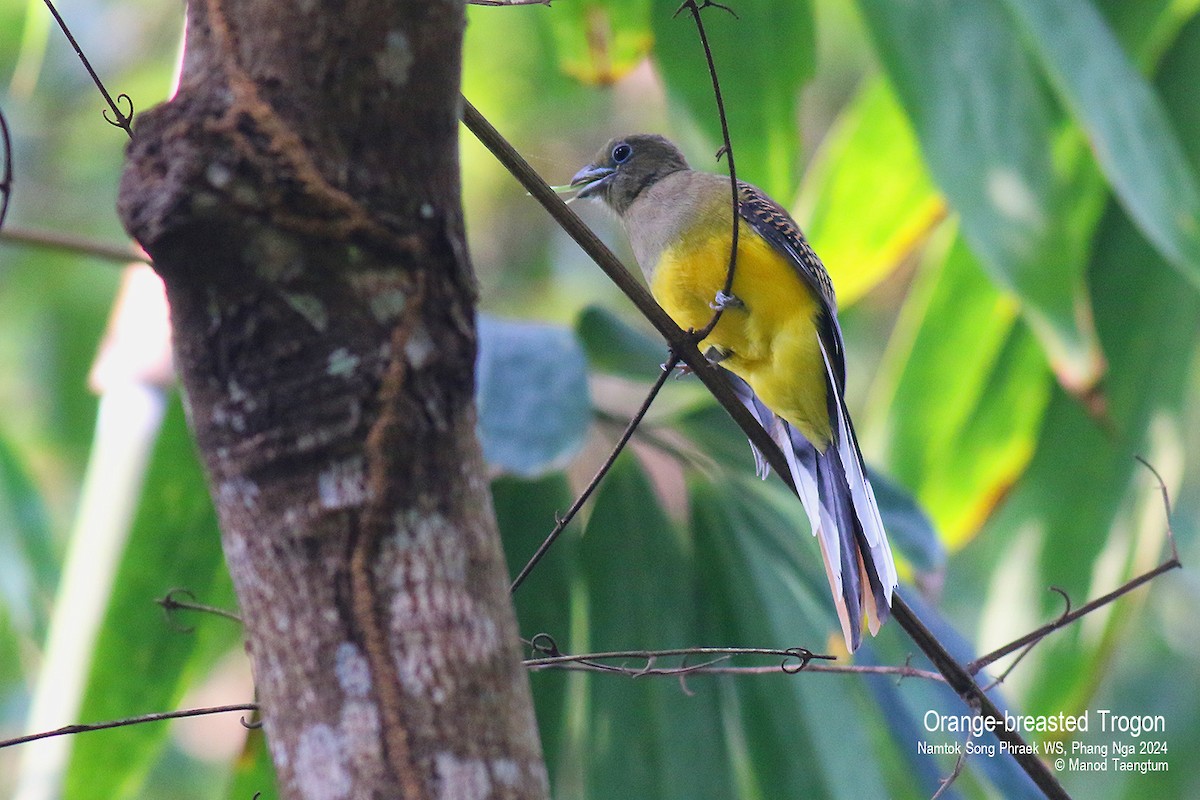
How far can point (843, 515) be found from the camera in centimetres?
254

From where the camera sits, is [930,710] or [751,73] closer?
[930,710]

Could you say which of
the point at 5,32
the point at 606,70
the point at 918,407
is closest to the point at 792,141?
the point at 606,70

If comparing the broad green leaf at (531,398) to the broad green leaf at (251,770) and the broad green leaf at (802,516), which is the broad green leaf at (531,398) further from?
the broad green leaf at (251,770)

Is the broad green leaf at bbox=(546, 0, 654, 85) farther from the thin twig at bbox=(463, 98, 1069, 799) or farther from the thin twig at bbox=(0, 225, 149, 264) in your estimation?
the thin twig at bbox=(463, 98, 1069, 799)

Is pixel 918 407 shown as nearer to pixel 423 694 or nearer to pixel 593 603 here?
pixel 593 603

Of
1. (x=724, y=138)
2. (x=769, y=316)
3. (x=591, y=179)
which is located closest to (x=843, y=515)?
(x=769, y=316)

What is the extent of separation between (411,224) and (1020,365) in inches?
136

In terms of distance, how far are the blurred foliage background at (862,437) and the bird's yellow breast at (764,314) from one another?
290 millimetres

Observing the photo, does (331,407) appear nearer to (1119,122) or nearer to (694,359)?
(694,359)

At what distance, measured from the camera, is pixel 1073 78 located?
303 cm

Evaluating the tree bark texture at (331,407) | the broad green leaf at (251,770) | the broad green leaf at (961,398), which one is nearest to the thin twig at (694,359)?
the tree bark texture at (331,407)

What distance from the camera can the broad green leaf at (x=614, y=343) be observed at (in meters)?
3.17

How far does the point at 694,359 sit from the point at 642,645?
4.15 ft

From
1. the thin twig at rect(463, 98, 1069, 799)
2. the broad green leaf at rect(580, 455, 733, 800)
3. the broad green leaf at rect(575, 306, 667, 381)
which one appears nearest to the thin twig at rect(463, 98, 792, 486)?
the thin twig at rect(463, 98, 1069, 799)
